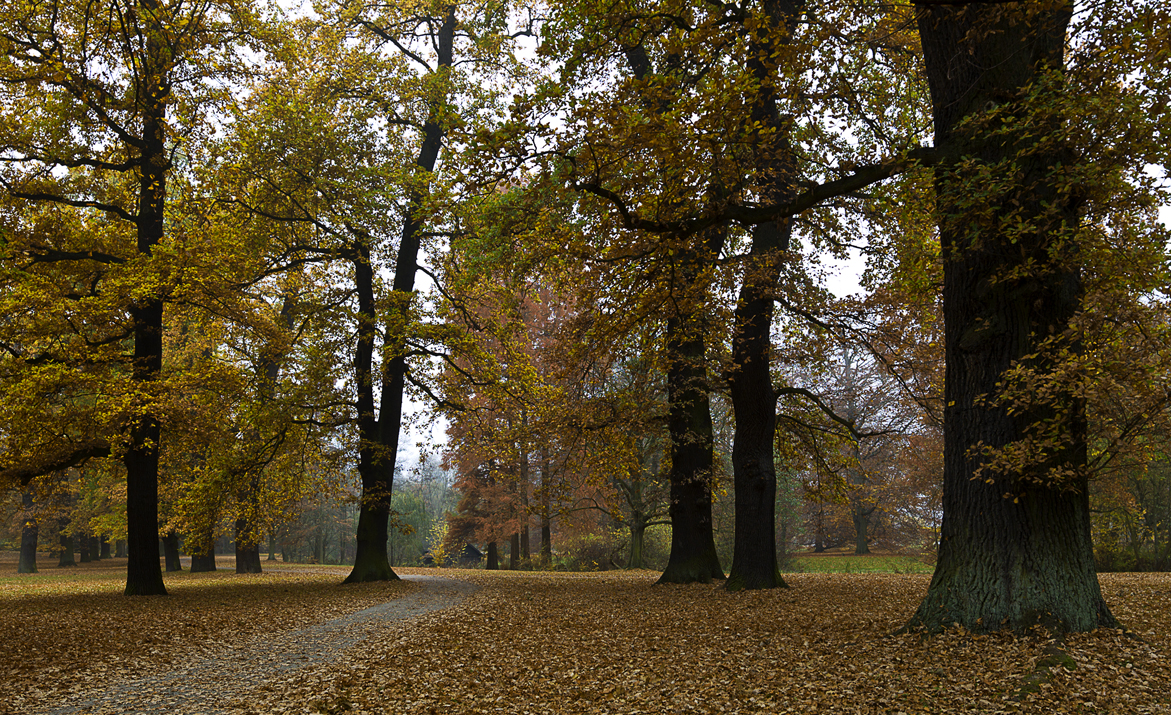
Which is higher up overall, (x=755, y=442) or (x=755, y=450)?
(x=755, y=442)

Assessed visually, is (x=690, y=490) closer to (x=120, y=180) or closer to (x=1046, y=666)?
(x=1046, y=666)

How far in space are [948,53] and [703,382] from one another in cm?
665

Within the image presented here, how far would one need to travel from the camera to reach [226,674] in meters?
6.25

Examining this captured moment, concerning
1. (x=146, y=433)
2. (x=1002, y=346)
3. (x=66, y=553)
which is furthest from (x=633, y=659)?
(x=66, y=553)

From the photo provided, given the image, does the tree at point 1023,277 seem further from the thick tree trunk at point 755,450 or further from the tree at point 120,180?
the tree at point 120,180

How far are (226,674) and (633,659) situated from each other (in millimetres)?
3981

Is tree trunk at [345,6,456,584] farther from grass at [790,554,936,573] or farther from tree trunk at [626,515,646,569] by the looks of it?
grass at [790,554,936,573]

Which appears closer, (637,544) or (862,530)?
(637,544)

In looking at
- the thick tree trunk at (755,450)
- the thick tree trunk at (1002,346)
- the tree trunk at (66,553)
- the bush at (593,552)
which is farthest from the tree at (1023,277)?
the tree trunk at (66,553)

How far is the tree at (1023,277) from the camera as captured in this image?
471 centimetres

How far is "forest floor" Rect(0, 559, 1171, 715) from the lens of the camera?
14.9ft

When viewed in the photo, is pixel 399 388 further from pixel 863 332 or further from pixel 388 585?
pixel 863 332

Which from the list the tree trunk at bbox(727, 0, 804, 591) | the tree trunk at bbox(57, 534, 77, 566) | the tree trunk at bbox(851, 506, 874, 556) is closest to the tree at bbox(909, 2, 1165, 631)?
the tree trunk at bbox(727, 0, 804, 591)

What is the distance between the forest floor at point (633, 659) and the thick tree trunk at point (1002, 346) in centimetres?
44
